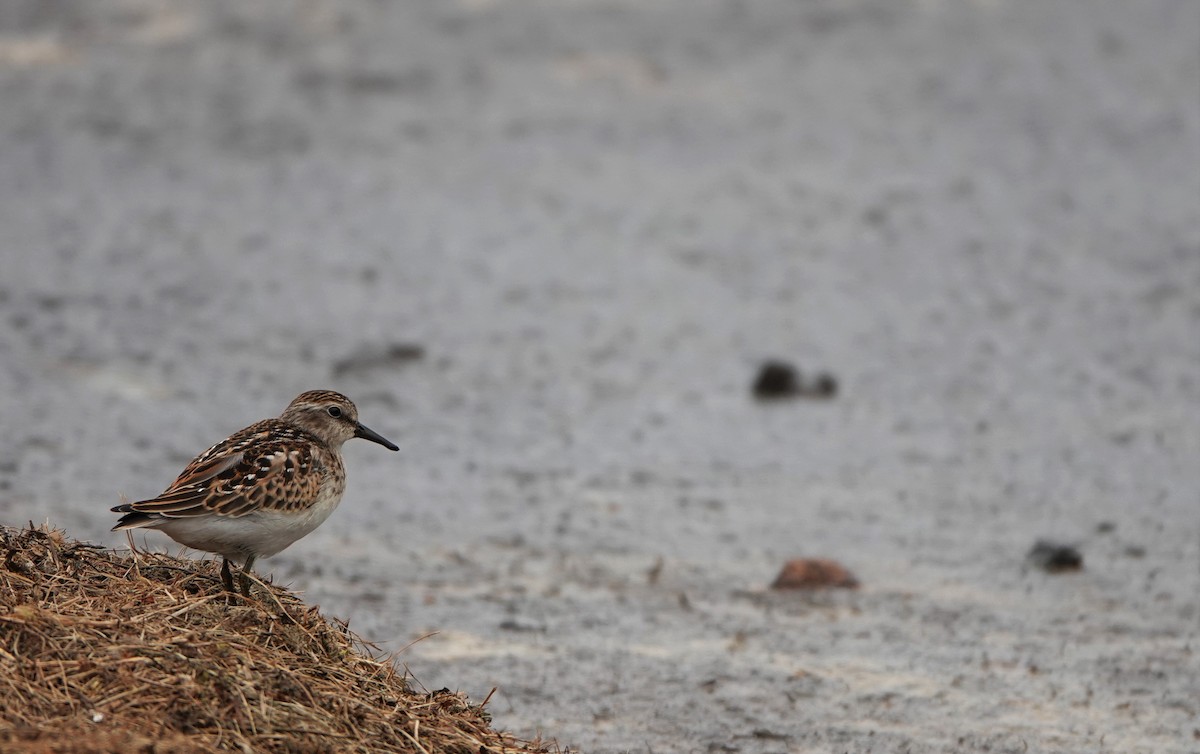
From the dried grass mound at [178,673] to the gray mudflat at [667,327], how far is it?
1.32 meters

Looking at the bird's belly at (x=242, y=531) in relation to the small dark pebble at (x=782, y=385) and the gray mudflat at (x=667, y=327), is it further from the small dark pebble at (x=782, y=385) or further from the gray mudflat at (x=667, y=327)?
the small dark pebble at (x=782, y=385)

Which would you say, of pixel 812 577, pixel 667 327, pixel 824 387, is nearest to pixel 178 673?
pixel 812 577

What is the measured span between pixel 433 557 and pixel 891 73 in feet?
36.4

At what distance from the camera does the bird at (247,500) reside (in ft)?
18.8

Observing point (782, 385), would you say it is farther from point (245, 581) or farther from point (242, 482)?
point (245, 581)

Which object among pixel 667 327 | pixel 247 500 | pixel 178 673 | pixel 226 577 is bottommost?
pixel 178 673

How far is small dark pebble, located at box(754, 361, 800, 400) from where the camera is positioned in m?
11.8

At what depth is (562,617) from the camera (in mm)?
8055

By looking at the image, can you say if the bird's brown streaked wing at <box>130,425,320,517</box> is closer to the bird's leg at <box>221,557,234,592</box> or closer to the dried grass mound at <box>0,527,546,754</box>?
the bird's leg at <box>221,557,234,592</box>

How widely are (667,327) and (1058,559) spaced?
5.03 m

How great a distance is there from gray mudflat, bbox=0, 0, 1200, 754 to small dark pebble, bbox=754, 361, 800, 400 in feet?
0.58

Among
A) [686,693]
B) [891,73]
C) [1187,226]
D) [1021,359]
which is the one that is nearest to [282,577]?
[686,693]

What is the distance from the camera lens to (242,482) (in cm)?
586

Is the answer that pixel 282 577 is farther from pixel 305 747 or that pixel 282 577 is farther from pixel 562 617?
pixel 305 747
